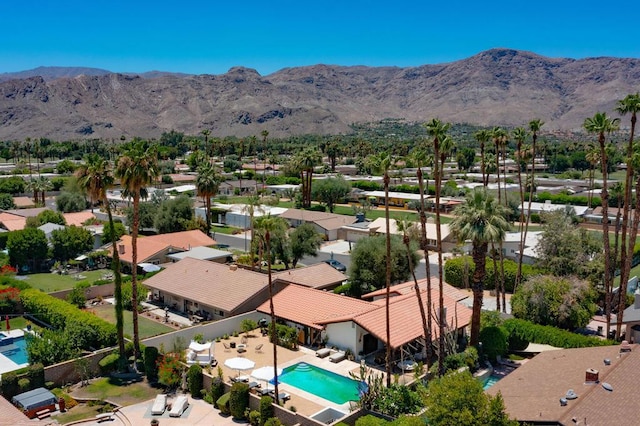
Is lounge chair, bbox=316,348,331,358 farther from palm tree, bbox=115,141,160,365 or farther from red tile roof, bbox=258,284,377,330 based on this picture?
palm tree, bbox=115,141,160,365

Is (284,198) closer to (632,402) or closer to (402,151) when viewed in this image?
(402,151)

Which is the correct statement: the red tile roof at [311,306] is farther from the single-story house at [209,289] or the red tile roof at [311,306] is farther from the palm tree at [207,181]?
the palm tree at [207,181]

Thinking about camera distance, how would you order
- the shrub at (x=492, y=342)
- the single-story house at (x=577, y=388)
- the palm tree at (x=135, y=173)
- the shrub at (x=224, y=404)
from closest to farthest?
the single-story house at (x=577, y=388), the shrub at (x=224, y=404), the palm tree at (x=135, y=173), the shrub at (x=492, y=342)

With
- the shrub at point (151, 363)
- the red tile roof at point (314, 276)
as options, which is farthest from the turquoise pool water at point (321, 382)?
the red tile roof at point (314, 276)

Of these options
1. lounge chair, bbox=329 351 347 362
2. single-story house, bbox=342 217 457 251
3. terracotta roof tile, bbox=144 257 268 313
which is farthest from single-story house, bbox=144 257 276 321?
single-story house, bbox=342 217 457 251

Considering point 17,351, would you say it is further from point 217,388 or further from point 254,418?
point 254,418

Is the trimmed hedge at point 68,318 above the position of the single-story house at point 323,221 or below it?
below

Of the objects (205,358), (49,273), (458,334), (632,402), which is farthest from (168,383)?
(49,273)
